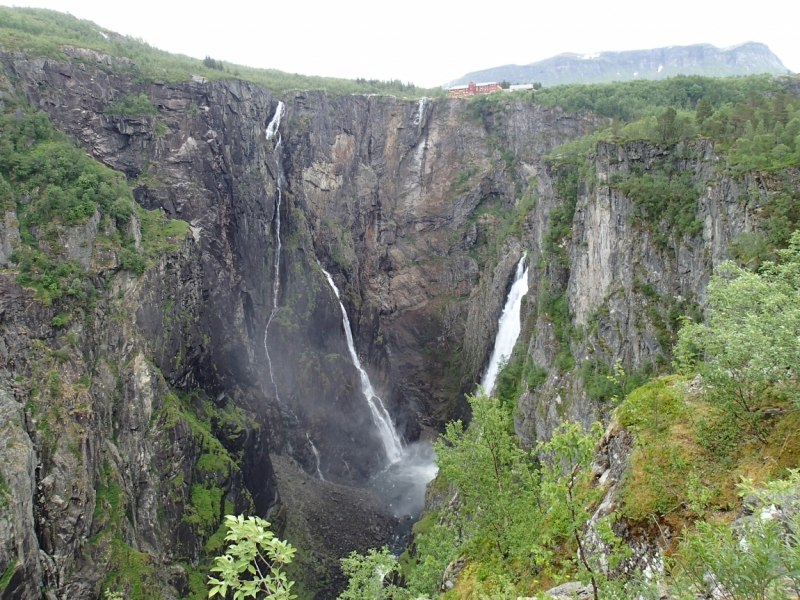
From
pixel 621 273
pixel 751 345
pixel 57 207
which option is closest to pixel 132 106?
pixel 57 207

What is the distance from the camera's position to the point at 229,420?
119 feet

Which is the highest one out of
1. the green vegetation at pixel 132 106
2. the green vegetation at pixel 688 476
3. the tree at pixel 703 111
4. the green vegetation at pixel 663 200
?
the green vegetation at pixel 132 106

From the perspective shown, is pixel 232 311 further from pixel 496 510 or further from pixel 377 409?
pixel 496 510

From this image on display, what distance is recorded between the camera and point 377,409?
49094mm

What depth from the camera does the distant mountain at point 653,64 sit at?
15312cm

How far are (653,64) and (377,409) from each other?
16049 centimetres

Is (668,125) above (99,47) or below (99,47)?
below

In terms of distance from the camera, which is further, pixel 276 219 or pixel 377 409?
pixel 377 409

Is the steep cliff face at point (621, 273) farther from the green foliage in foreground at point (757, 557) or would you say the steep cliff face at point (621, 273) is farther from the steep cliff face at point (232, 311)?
the steep cliff face at point (232, 311)

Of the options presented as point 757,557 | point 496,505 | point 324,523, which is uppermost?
point 757,557

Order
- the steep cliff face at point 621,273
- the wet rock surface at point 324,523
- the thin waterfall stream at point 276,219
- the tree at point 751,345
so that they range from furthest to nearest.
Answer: the thin waterfall stream at point 276,219, the wet rock surface at point 324,523, the steep cliff face at point 621,273, the tree at point 751,345

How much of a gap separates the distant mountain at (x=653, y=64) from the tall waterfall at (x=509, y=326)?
437 feet

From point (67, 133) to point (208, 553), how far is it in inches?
1155

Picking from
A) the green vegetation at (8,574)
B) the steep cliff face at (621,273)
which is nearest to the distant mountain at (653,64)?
the steep cliff face at (621,273)
